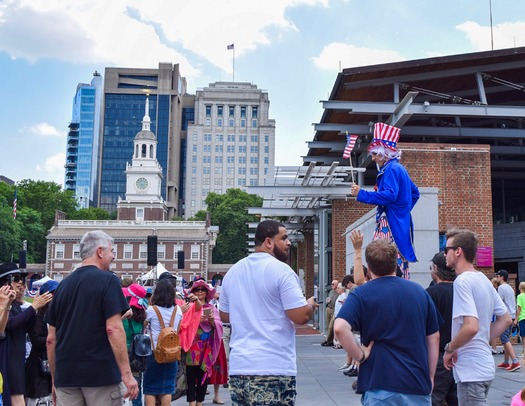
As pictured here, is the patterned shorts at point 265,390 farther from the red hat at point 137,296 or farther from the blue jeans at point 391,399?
the red hat at point 137,296

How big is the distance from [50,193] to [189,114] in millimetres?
70000

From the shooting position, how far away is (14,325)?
246 inches

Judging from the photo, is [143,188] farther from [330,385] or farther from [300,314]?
[300,314]

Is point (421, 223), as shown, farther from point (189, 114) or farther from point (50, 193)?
point (189, 114)

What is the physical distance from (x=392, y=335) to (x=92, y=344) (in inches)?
89.4

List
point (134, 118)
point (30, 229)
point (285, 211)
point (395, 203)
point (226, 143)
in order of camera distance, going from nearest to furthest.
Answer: point (395, 203), point (285, 211), point (30, 229), point (226, 143), point (134, 118)

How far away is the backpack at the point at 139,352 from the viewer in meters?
7.48

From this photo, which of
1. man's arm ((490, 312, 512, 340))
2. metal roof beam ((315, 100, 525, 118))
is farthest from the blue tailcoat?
metal roof beam ((315, 100, 525, 118))

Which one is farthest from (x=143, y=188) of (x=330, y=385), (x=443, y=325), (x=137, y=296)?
(x=443, y=325)

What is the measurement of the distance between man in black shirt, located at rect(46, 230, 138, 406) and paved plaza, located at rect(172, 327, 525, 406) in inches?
191

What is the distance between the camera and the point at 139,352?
7.47m

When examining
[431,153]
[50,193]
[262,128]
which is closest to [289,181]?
[431,153]

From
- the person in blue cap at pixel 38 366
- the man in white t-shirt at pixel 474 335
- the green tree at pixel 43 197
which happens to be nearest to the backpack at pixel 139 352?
the person in blue cap at pixel 38 366

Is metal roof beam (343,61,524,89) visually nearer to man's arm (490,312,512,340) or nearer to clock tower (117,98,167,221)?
man's arm (490,312,512,340)
